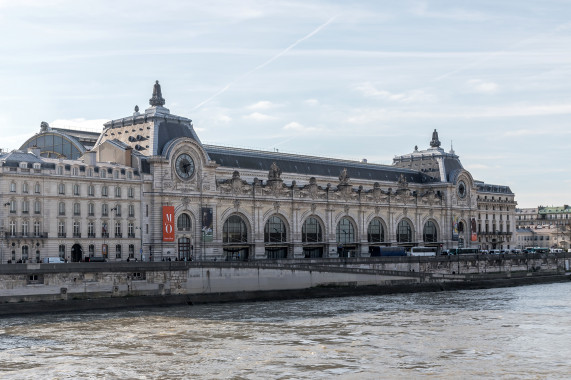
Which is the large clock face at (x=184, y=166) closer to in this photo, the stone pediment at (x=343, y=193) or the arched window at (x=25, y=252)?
the arched window at (x=25, y=252)

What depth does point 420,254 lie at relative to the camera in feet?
386

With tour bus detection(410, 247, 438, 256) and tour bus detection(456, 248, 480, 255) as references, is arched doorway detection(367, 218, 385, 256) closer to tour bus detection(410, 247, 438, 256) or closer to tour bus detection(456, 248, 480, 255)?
tour bus detection(410, 247, 438, 256)

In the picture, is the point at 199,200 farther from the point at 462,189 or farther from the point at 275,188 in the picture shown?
the point at 462,189

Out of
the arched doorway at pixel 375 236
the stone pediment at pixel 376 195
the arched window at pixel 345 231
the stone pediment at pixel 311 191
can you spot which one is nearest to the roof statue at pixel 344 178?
the stone pediment at pixel 376 195

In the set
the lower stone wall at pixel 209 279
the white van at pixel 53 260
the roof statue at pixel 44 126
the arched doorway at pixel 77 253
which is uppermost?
the roof statue at pixel 44 126

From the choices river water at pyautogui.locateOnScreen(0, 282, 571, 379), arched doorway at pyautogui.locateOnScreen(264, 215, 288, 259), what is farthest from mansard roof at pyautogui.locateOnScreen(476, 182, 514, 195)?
river water at pyautogui.locateOnScreen(0, 282, 571, 379)

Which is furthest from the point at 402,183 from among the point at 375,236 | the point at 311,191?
the point at 311,191

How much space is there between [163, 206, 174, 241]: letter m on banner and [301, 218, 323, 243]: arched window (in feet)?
76.1

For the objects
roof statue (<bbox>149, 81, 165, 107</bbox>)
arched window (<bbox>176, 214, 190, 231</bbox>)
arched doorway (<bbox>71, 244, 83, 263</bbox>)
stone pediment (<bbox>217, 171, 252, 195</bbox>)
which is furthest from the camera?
roof statue (<bbox>149, 81, 165, 107</bbox>)

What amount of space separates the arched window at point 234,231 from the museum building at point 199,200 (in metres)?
0.13

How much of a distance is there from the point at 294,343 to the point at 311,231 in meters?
62.0

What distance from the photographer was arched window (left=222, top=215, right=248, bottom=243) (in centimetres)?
9981

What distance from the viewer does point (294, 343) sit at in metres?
49.4

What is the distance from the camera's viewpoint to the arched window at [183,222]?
93875mm
